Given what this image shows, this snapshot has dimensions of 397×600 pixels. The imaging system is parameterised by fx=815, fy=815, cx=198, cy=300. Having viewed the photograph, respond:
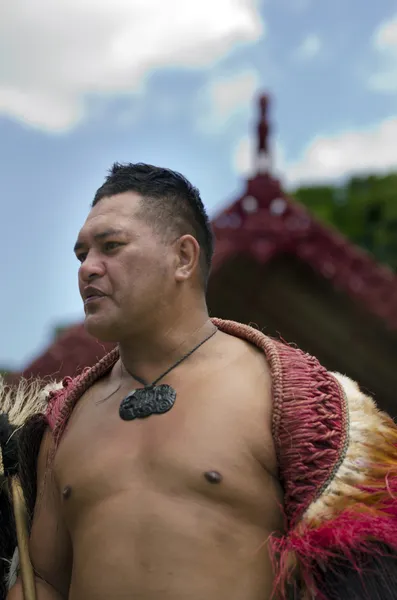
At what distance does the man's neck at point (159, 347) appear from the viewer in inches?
80.8

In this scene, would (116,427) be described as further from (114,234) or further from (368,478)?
(368,478)

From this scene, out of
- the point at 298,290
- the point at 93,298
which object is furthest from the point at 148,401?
the point at 298,290

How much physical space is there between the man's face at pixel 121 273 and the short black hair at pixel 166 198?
55mm

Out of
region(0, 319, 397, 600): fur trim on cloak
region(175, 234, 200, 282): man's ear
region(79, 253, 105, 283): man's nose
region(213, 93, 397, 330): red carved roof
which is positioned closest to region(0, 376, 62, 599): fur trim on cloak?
region(79, 253, 105, 283): man's nose

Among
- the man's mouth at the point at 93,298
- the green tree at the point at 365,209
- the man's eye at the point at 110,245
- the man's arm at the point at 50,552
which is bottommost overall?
the green tree at the point at 365,209

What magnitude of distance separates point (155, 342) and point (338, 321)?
2.49 metres

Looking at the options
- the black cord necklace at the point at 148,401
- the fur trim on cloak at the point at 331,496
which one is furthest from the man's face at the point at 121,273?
the fur trim on cloak at the point at 331,496

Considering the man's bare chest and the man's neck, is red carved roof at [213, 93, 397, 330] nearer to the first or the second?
the man's neck

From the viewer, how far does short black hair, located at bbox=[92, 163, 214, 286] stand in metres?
2.07

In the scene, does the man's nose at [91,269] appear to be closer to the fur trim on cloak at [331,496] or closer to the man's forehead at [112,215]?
the man's forehead at [112,215]

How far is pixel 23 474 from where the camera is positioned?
87.8 inches

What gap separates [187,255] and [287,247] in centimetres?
226

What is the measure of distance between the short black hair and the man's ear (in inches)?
1.1

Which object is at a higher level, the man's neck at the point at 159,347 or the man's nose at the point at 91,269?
the man's nose at the point at 91,269
